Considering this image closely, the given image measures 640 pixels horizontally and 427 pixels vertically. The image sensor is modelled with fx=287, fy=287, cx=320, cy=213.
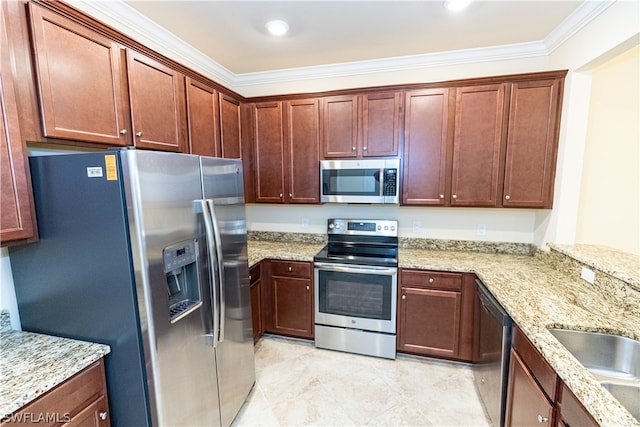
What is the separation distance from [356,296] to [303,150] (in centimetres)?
147

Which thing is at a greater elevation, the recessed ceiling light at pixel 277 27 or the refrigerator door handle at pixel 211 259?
the recessed ceiling light at pixel 277 27

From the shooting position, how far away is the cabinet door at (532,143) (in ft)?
7.40

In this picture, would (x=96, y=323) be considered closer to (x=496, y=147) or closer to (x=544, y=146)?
(x=496, y=147)

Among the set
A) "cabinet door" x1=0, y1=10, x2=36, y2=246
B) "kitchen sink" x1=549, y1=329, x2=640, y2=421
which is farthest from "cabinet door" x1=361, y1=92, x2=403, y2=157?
"cabinet door" x1=0, y1=10, x2=36, y2=246

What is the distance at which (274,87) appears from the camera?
315 centimetres

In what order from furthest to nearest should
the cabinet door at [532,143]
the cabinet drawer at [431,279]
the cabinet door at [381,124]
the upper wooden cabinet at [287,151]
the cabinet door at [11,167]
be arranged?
the upper wooden cabinet at [287,151] < the cabinet door at [381,124] < the cabinet drawer at [431,279] < the cabinet door at [532,143] < the cabinet door at [11,167]

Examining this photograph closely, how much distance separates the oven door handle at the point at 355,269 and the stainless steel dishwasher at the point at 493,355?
678mm

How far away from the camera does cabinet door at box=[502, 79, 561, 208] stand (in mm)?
2256

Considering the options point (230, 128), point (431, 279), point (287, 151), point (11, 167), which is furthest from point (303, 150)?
point (11, 167)

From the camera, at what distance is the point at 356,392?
2209 mm

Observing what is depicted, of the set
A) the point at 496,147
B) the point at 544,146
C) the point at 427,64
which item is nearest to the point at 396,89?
the point at 427,64

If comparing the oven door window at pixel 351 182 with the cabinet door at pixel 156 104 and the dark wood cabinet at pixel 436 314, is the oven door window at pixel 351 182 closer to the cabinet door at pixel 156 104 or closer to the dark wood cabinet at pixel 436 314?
the dark wood cabinet at pixel 436 314

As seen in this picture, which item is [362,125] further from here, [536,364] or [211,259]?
[536,364]

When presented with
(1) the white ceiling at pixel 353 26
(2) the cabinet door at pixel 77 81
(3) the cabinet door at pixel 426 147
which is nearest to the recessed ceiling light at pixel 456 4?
(1) the white ceiling at pixel 353 26
